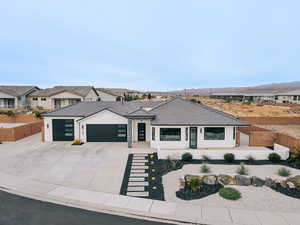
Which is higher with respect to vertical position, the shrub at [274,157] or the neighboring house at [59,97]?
the neighboring house at [59,97]

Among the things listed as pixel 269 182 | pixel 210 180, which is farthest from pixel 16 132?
pixel 269 182

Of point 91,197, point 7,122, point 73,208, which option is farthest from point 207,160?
point 7,122

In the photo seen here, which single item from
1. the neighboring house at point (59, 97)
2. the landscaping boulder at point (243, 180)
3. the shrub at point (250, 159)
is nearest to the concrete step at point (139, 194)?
the landscaping boulder at point (243, 180)

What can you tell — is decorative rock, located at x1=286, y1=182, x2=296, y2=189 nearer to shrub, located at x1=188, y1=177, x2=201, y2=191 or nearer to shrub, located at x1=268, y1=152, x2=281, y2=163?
shrub, located at x1=268, y1=152, x2=281, y2=163

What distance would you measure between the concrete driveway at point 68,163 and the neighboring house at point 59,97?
23.9 meters

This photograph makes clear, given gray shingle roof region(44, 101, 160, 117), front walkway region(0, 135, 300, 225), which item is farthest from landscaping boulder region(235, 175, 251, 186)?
gray shingle roof region(44, 101, 160, 117)

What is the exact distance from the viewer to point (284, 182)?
10789 mm

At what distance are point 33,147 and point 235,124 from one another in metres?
18.8

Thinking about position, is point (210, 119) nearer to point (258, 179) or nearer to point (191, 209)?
point (258, 179)

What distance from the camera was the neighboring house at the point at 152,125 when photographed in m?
17.8

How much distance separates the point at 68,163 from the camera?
46.9 feet

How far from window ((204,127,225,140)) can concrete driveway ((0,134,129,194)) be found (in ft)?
24.2

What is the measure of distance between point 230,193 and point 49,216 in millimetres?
8262

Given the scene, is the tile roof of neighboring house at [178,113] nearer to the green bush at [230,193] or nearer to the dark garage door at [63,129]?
the dark garage door at [63,129]
